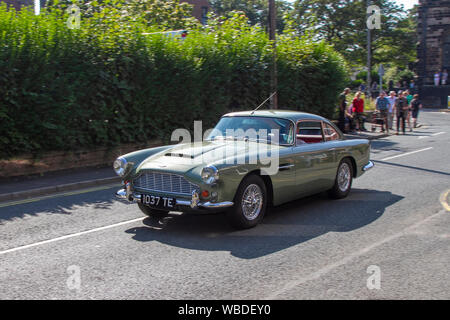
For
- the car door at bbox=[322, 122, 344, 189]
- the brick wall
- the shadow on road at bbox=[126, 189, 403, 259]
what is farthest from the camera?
the brick wall

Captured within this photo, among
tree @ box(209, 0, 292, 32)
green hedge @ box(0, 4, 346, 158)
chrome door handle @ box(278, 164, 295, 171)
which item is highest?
tree @ box(209, 0, 292, 32)

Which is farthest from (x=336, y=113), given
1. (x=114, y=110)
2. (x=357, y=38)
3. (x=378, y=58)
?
(x=378, y=58)

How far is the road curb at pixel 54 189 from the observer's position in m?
9.87

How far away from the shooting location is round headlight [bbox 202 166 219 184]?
21.5 ft

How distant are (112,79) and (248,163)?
7.49m

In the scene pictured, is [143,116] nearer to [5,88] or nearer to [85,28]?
[85,28]

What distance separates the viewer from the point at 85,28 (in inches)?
523

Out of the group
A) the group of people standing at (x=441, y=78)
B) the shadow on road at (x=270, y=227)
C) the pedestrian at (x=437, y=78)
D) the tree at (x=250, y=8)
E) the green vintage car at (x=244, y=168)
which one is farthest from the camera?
the tree at (x=250, y=8)

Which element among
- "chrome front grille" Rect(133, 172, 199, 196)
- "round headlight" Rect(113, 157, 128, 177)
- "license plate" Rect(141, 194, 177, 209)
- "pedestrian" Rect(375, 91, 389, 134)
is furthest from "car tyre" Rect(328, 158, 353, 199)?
"pedestrian" Rect(375, 91, 389, 134)

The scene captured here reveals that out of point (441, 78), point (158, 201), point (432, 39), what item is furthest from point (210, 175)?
point (432, 39)

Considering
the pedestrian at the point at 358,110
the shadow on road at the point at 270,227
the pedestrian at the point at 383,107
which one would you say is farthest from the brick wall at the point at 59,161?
the pedestrian at the point at 383,107

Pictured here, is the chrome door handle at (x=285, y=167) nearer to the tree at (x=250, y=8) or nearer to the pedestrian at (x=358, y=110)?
the pedestrian at (x=358, y=110)

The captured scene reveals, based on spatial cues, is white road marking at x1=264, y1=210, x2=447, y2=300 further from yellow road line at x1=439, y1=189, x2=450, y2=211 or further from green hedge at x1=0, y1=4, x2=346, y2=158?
green hedge at x1=0, y1=4, x2=346, y2=158

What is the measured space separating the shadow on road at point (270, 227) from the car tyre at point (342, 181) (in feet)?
0.55
